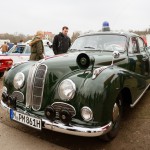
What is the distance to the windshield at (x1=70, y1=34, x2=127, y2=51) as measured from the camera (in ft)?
15.8

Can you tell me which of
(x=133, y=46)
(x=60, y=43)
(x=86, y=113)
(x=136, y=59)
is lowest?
(x=86, y=113)

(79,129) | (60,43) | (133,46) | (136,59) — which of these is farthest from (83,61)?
(60,43)

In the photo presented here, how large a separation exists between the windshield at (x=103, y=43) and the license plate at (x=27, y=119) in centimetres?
216

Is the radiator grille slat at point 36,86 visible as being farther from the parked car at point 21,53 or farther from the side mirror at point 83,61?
the parked car at point 21,53

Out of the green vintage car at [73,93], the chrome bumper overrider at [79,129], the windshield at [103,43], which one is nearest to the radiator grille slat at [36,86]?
the green vintage car at [73,93]

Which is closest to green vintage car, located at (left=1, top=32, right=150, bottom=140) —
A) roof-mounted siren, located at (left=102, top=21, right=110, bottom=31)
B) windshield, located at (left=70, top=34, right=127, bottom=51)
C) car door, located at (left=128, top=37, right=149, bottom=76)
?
car door, located at (left=128, top=37, right=149, bottom=76)

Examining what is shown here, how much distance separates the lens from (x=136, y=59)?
16.3 ft

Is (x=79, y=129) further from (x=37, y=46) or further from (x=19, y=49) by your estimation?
(x=19, y=49)

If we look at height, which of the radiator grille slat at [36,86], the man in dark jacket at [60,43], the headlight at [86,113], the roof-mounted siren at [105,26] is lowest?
the headlight at [86,113]

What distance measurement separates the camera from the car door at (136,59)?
4.73 m

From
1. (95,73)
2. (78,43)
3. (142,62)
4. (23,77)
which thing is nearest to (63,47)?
(78,43)

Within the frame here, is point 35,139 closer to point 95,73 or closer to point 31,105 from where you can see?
point 31,105

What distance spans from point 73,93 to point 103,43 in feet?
6.69

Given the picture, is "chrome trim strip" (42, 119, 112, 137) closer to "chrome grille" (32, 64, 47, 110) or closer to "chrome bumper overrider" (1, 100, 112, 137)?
"chrome bumper overrider" (1, 100, 112, 137)
